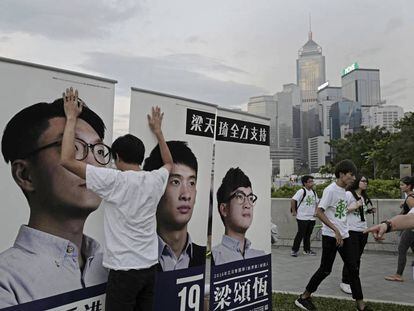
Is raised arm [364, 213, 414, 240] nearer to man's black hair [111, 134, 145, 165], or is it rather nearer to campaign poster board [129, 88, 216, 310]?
campaign poster board [129, 88, 216, 310]

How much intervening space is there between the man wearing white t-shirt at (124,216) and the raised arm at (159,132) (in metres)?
0.40

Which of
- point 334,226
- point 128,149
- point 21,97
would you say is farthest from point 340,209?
point 21,97

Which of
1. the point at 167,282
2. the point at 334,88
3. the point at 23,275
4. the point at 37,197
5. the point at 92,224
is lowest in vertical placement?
the point at 167,282

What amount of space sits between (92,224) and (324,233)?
299 centimetres

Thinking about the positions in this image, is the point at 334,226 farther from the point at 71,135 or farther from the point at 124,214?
the point at 71,135

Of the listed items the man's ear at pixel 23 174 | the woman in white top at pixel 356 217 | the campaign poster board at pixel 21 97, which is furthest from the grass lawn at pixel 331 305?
the man's ear at pixel 23 174

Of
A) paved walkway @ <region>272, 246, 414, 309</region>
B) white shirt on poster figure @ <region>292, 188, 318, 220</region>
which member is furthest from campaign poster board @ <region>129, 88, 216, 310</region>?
white shirt on poster figure @ <region>292, 188, 318, 220</region>

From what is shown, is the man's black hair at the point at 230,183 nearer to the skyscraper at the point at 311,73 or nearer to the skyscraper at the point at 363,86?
the skyscraper at the point at 311,73

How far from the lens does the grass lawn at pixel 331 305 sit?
4.56 meters

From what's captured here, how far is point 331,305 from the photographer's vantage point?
4.71 m

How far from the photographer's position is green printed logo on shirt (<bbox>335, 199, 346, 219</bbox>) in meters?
4.56

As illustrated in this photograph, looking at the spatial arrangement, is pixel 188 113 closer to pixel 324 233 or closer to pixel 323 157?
pixel 324 233

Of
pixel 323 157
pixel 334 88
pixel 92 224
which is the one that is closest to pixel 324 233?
pixel 92 224

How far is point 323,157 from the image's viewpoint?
4866 centimetres
